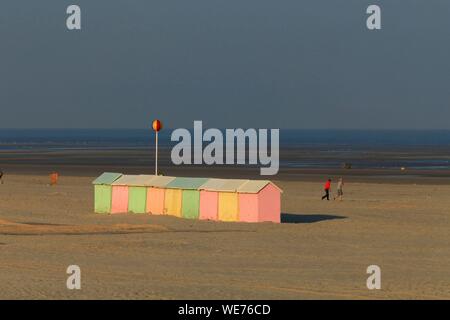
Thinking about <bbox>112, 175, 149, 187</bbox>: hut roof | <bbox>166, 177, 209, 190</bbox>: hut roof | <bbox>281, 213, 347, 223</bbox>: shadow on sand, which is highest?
<bbox>112, 175, 149, 187</bbox>: hut roof

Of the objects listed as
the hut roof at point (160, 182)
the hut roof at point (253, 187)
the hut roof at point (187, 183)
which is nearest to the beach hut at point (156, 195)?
the hut roof at point (160, 182)

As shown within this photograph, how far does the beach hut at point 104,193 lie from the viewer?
39.5 m

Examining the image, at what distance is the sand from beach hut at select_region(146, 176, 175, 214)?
82 cm

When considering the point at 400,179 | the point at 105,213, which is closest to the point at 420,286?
the point at 105,213

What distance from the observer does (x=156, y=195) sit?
38031mm

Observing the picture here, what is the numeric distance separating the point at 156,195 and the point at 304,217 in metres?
5.65

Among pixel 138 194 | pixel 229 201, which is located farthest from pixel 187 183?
pixel 138 194

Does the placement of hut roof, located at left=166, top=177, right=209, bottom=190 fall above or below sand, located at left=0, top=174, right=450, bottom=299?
above

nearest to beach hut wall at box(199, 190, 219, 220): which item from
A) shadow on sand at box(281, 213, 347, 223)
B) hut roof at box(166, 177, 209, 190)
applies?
hut roof at box(166, 177, 209, 190)

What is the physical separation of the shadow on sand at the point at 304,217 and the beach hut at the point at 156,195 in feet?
14.5

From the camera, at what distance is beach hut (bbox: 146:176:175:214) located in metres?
37.8

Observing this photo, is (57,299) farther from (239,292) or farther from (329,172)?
(329,172)

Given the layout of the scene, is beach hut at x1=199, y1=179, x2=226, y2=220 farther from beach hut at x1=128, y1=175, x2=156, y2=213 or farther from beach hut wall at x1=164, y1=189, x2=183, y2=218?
beach hut at x1=128, y1=175, x2=156, y2=213

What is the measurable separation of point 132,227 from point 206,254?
7.34 m
